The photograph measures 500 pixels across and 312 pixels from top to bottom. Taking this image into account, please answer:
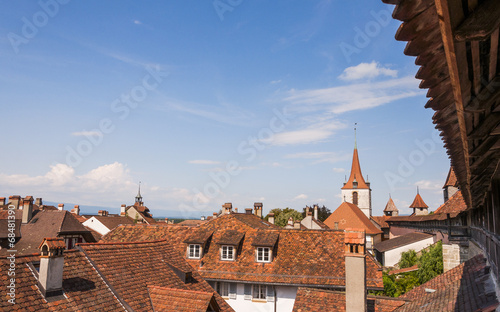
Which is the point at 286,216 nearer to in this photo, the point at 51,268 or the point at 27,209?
the point at 27,209

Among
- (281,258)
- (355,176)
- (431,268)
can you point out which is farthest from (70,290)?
(355,176)

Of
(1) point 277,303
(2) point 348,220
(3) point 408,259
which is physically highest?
(2) point 348,220

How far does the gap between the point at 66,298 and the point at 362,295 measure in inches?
361

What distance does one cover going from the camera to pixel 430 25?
5.97ft

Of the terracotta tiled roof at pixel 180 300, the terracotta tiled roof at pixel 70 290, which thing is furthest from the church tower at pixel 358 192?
the terracotta tiled roof at pixel 70 290

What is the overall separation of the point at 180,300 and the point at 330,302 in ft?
17.9

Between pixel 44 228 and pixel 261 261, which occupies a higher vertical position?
pixel 44 228

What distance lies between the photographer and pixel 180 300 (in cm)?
1186

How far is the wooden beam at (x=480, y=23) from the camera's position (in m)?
1.60

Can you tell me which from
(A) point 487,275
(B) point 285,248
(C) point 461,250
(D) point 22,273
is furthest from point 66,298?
(C) point 461,250

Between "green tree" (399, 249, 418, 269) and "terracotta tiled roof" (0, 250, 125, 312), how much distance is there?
34280mm

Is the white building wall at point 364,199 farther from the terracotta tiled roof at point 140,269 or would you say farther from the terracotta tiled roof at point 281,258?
the terracotta tiled roof at point 140,269

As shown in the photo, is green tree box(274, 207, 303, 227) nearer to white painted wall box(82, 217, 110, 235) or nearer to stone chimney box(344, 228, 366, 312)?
white painted wall box(82, 217, 110, 235)

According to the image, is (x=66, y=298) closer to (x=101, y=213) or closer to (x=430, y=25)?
(x=430, y=25)
